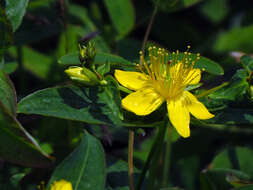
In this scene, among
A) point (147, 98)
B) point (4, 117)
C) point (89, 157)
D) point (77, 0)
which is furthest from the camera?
point (77, 0)

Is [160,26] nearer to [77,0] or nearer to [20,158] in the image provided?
[77,0]

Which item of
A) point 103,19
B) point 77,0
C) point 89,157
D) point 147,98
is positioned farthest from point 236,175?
point 77,0

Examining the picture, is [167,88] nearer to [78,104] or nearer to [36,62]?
[78,104]

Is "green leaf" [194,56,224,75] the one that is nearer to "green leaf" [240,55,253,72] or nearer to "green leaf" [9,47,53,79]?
"green leaf" [240,55,253,72]

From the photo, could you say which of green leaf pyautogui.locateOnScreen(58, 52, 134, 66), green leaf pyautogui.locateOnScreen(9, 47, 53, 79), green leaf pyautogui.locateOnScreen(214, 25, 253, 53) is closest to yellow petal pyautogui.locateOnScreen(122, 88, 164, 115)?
green leaf pyautogui.locateOnScreen(58, 52, 134, 66)

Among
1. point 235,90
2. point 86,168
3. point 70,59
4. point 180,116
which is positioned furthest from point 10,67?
point 235,90
